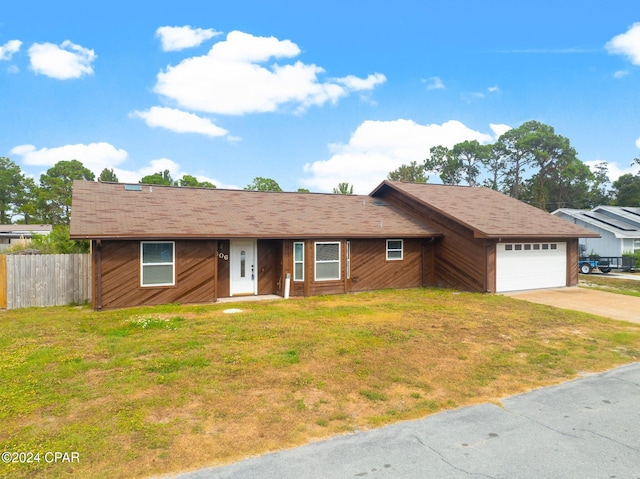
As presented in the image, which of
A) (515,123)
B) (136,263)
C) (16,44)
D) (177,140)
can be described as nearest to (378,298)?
(136,263)

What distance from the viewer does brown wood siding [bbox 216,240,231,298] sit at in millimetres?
13500

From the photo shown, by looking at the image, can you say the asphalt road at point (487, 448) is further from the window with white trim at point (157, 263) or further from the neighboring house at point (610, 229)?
the neighboring house at point (610, 229)

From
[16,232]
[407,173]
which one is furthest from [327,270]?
[16,232]

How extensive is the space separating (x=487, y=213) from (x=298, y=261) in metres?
8.84

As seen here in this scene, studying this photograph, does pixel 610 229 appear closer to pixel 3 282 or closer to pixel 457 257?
pixel 457 257

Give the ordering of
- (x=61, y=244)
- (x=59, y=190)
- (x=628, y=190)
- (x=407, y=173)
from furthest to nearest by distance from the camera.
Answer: (x=59, y=190) → (x=628, y=190) → (x=407, y=173) → (x=61, y=244)

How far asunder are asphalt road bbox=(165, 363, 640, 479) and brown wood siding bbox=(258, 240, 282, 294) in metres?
10.1

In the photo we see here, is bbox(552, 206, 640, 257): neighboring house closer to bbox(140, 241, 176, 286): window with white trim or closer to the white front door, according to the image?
the white front door

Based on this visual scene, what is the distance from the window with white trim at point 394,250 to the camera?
51.8 ft

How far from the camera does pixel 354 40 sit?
803 inches

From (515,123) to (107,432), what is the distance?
6992 cm

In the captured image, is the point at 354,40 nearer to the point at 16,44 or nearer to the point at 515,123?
the point at 16,44
